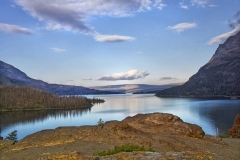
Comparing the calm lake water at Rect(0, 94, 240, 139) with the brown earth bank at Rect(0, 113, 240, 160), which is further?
the calm lake water at Rect(0, 94, 240, 139)

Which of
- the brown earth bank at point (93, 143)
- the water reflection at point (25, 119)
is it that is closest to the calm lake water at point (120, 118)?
the water reflection at point (25, 119)

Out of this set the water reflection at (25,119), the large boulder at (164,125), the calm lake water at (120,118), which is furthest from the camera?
the water reflection at (25,119)

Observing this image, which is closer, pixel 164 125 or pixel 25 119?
pixel 164 125

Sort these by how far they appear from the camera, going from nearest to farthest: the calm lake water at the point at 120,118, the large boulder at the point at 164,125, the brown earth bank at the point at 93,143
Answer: the brown earth bank at the point at 93,143, the large boulder at the point at 164,125, the calm lake water at the point at 120,118

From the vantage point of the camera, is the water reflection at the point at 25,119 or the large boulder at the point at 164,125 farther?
the water reflection at the point at 25,119

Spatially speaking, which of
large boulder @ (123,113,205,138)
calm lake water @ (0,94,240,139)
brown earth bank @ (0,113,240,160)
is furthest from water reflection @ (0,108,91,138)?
brown earth bank @ (0,113,240,160)

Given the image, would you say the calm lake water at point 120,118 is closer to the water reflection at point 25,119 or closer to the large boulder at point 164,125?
the water reflection at point 25,119

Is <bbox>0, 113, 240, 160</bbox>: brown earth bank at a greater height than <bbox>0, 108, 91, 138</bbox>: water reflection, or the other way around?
<bbox>0, 113, 240, 160</bbox>: brown earth bank

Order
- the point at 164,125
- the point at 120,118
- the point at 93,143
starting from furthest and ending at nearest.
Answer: the point at 120,118
the point at 164,125
the point at 93,143

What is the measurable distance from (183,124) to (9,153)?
16.1 meters

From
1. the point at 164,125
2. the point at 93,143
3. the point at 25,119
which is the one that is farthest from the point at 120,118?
the point at 93,143

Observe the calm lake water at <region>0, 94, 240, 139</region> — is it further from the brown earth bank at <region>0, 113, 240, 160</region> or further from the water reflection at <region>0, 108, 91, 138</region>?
the brown earth bank at <region>0, 113, 240, 160</region>

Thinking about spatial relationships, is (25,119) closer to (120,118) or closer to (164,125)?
(120,118)

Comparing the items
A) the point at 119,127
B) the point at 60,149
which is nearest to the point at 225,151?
the point at 119,127
